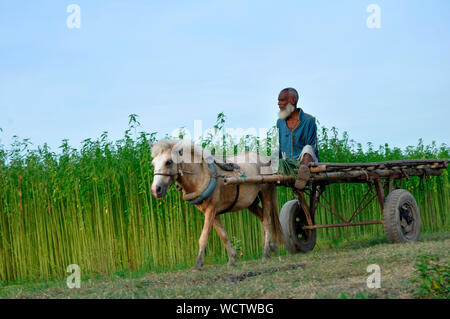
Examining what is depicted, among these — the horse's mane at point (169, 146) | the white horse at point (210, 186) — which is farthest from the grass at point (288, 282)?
the horse's mane at point (169, 146)

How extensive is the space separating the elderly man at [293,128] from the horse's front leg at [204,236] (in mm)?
1872

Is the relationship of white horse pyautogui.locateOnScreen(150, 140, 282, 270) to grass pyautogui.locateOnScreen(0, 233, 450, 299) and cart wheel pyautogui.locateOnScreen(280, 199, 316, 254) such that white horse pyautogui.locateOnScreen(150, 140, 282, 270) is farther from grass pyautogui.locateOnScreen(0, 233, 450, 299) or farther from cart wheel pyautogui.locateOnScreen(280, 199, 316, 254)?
grass pyautogui.locateOnScreen(0, 233, 450, 299)

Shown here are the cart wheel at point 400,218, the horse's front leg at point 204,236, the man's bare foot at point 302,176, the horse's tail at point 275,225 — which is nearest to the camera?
the horse's front leg at point 204,236

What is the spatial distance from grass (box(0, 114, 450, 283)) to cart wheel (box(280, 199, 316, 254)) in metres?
1.04

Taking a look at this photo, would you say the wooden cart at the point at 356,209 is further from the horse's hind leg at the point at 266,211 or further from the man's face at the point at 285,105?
the man's face at the point at 285,105

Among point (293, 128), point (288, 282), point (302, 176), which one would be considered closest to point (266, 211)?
point (302, 176)

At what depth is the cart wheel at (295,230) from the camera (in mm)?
8656

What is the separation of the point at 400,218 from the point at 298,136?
2.28m

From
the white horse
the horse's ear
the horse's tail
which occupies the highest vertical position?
the horse's ear

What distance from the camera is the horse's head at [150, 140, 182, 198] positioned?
6.50 m

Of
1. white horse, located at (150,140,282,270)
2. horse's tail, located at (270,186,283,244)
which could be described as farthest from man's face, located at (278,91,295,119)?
horse's tail, located at (270,186,283,244)
